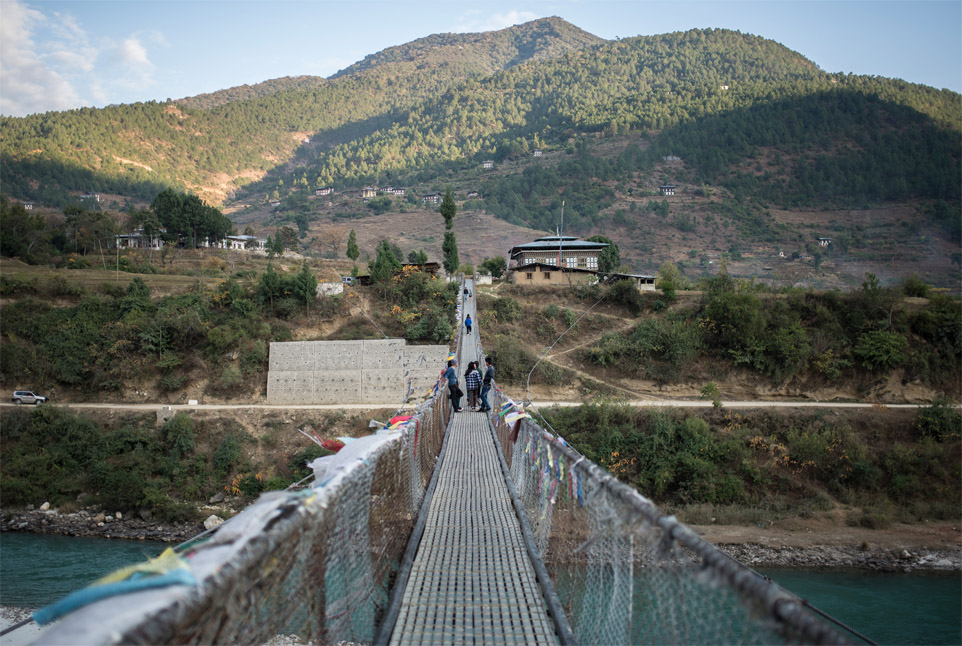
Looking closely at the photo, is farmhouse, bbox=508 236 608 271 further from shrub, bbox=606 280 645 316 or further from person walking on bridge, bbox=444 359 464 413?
person walking on bridge, bbox=444 359 464 413

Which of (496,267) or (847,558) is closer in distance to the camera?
(847,558)

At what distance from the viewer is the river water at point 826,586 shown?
11.5 meters

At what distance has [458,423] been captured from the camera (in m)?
8.32

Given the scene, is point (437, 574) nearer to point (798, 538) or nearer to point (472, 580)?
point (472, 580)

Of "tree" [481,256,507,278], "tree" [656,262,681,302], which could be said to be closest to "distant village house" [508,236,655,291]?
"tree" [656,262,681,302]

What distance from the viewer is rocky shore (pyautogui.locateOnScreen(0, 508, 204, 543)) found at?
48.2 feet

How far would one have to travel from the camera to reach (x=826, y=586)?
41.5 ft

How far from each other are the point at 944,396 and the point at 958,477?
474 centimetres

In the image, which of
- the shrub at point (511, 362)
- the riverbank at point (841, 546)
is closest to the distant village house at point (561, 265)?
the shrub at point (511, 362)

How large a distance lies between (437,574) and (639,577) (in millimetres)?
1402

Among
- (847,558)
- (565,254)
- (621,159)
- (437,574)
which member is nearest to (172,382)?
(565,254)

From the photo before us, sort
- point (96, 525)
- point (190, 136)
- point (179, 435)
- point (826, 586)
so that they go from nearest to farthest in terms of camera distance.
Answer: point (826, 586), point (96, 525), point (179, 435), point (190, 136)

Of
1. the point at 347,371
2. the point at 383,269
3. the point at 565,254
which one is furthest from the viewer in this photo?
the point at 565,254

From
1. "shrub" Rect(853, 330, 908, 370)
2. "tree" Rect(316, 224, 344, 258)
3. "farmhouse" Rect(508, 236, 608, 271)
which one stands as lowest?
"shrub" Rect(853, 330, 908, 370)
